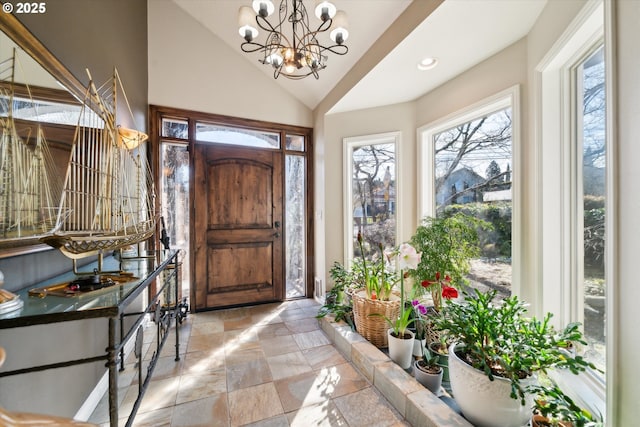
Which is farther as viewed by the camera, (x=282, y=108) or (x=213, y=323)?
(x=282, y=108)

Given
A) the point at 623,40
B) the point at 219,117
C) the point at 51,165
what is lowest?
the point at 51,165

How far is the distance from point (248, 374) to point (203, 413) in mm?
385

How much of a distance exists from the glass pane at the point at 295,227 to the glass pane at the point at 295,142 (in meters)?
0.12

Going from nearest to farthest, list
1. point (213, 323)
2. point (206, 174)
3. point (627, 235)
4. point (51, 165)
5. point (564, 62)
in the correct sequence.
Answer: point (627, 235)
point (51, 165)
point (564, 62)
point (213, 323)
point (206, 174)

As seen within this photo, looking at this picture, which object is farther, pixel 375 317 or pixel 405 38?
pixel 375 317

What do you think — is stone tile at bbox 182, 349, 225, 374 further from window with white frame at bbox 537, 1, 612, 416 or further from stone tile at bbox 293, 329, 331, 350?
window with white frame at bbox 537, 1, 612, 416

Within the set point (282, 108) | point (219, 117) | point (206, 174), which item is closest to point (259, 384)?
point (206, 174)

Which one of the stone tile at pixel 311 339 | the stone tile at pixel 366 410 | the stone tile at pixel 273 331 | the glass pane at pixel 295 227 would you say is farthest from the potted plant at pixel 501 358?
the glass pane at pixel 295 227

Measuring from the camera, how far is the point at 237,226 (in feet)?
10.00

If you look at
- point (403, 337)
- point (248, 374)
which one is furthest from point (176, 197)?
point (403, 337)

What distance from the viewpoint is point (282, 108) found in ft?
10.5

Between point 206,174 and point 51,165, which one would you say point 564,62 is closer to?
point 51,165

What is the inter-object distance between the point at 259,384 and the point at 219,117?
8.92 feet

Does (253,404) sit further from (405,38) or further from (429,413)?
(405,38)
